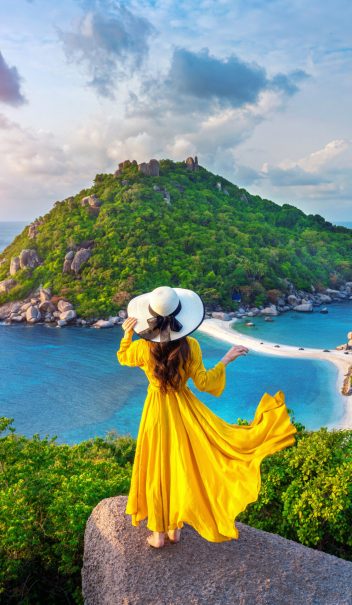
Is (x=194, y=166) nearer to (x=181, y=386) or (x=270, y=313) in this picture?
(x=270, y=313)

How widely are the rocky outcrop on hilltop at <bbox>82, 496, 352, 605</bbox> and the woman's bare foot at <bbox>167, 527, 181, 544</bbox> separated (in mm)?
47

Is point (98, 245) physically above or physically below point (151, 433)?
above

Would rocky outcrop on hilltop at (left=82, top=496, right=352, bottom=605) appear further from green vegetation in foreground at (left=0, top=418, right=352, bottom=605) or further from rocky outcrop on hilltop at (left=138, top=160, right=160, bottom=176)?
rocky outcrop on hilltop at (left=138, top=160, right=160, bottom=176)

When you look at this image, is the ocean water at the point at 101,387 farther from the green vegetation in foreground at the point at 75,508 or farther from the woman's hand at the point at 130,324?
the woman's hand at the point at 130,324

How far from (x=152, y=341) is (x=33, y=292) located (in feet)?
147

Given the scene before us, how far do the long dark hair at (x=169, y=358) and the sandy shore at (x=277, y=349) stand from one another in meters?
21.7

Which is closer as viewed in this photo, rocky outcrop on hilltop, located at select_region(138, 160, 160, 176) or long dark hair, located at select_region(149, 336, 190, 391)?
long dark hair, located at select_region(149, 336, 190, 391)

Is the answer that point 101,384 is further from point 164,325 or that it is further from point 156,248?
point 164,325

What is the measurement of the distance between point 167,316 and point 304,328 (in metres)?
38.2

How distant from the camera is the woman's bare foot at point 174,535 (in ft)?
13.1

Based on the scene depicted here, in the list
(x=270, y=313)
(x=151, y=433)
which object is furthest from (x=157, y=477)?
(x=270, y=313)

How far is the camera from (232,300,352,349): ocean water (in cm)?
3597

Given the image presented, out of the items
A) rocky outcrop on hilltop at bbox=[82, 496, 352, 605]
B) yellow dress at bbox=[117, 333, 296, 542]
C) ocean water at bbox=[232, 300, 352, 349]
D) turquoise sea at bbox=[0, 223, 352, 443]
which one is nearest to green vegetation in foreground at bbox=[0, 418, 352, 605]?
rocky outcrop on hilltop at bbox=[82, 496, 352, 605]

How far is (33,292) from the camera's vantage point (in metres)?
45.9
